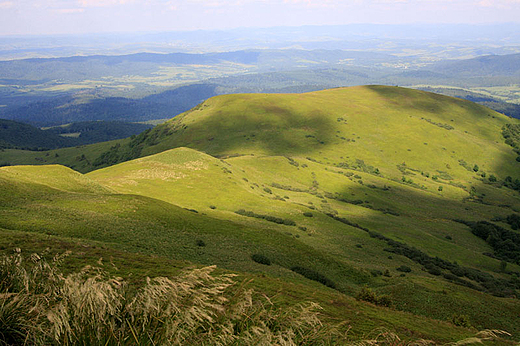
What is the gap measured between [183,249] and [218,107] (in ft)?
517

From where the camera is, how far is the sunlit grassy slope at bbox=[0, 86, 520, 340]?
94.0 feet

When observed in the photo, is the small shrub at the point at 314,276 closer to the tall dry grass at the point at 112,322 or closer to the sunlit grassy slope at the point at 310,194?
the sunlit grassy slope at the point at 310,194

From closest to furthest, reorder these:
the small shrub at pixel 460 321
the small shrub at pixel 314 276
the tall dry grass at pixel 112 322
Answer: the tall dry grass at pixel 112 322 < the small shrub at pixel 460 321 < the small shrub at pixel 314 276

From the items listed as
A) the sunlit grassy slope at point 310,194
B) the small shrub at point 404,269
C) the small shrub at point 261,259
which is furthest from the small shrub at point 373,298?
the small shrub at point 404,269

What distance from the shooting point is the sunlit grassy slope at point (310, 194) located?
2864 cm

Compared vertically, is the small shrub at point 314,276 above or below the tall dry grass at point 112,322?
below

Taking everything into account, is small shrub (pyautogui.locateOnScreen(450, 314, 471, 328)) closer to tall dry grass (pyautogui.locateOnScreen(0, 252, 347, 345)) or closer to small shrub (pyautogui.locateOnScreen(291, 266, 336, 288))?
small shrub (pyautogui.locateOnScreen(291, 266, 336, 288))

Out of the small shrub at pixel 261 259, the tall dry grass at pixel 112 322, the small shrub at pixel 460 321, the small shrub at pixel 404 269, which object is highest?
the tall dry grass at pixel 112 322

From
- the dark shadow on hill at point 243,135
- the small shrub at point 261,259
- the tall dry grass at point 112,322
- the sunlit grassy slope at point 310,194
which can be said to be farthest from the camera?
the dark shadow on hill at point 243,135

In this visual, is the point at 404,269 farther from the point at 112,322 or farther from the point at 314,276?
the point at 112,322

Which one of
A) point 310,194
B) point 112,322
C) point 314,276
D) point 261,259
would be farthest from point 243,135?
point 112,322

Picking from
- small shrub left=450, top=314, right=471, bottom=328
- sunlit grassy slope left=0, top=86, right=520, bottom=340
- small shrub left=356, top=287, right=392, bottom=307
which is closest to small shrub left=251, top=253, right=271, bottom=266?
sunlit grassy slope left=0, top=86, right=520, bottom=340

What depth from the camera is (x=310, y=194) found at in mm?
87375

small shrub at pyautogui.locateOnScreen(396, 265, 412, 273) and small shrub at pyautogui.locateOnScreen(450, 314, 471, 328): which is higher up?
small shrub at pyautogui.locateOnScreen(450, 314, 471, 328)
